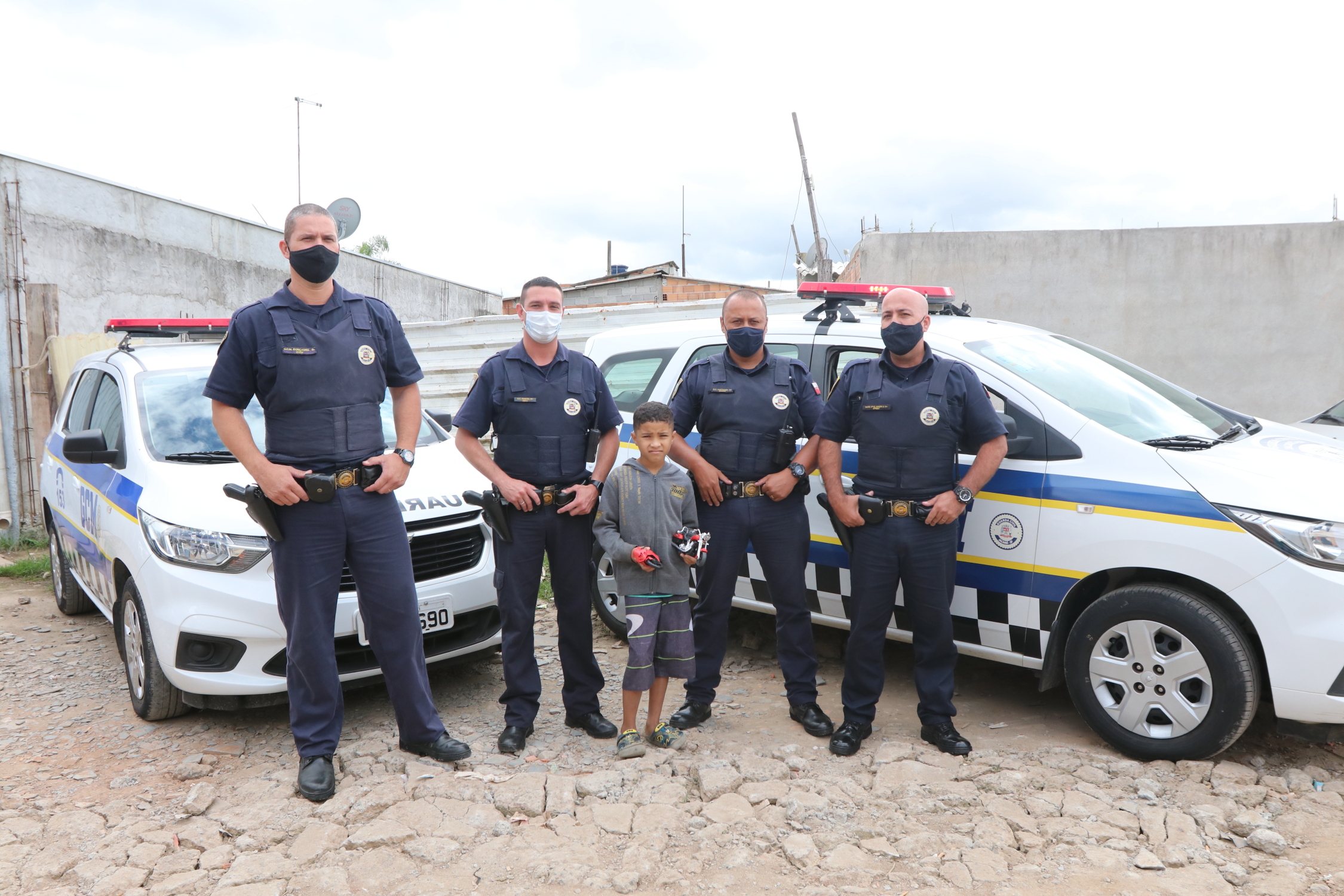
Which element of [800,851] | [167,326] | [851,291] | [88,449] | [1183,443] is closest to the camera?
[800,851]

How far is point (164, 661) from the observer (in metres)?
3.66

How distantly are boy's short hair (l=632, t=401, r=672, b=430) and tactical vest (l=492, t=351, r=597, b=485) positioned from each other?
26cm

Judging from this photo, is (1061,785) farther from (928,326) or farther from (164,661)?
(164,661)

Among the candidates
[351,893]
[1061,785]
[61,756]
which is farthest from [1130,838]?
[61,756]

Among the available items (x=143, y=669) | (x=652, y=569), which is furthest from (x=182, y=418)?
(x=652, y=569)

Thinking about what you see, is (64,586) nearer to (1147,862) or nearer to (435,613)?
(435,613)

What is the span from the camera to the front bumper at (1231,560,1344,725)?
2965 millimetres

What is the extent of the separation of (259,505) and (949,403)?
2576mm

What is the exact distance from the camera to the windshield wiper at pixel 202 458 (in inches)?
160

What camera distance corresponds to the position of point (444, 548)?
158 inches

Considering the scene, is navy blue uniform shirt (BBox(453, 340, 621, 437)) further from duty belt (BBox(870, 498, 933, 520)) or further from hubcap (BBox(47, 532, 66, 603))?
hubcap (BBox(47, 532, 66, 603))

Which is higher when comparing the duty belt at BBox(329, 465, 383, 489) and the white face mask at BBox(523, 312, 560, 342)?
the white face mask at BBox(523, 312, 560, 342)

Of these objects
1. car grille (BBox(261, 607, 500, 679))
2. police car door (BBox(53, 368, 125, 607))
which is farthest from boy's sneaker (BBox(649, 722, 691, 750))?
police car door (BBox(53, 368, 125, 607))

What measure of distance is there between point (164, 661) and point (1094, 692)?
3699 millimetres
